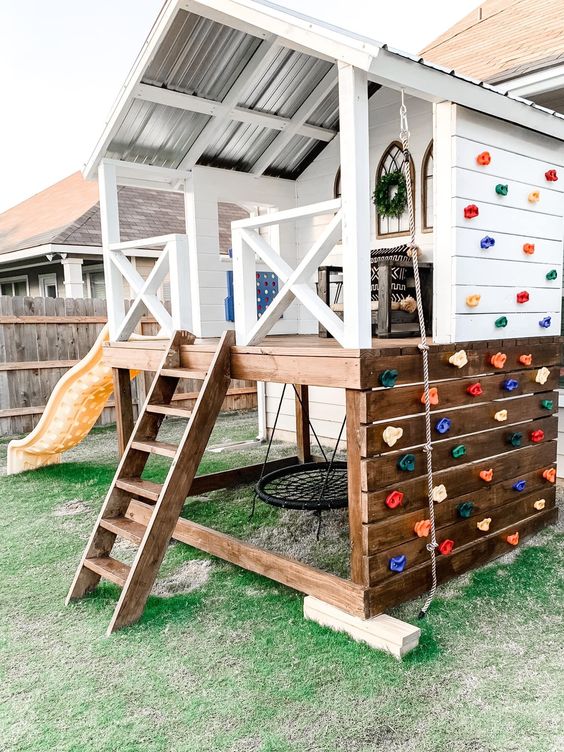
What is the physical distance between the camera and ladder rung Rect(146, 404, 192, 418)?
145 inches

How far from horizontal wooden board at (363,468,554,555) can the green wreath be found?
2.58m

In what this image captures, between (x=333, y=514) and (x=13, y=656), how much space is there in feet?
8.69

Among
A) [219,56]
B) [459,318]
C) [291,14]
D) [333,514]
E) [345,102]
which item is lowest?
[333,514]

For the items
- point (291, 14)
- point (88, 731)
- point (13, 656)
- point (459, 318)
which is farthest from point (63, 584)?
point (291, 14)

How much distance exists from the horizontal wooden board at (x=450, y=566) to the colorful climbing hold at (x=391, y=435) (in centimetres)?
72

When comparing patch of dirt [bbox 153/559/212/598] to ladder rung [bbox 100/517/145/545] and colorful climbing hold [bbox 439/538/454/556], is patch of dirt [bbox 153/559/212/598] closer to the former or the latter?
ladder rung [bbox 100/517/145/545]

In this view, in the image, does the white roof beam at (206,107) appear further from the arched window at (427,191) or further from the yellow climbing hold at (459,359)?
the yellow climbing hold at (459,359)

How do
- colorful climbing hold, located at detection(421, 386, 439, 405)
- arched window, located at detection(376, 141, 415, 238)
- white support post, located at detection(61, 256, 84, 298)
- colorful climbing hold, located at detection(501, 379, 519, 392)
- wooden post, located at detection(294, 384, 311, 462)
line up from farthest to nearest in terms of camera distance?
white support post, located at detection(61, 256, 84, 298) < wooden post, located at detection(294, 384, 311, 462) < arched window, located at detection(376, 141, 415, 238) < colorful climbing hold, located at detection(501, 379, 519, 392) < colorful climbing hold, located at detection(421, 386, 439, 405)

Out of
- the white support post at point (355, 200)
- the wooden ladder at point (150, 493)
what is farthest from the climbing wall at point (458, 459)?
the wooden ladder at point (150, 493)

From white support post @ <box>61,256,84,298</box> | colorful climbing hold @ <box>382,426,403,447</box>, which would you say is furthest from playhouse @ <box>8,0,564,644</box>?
white support post @ <box>61,256,84,298</box>

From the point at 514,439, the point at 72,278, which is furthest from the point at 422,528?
the point at 72,278

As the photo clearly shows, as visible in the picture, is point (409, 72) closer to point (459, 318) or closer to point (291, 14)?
point (291, 14)

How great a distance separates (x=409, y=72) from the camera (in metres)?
3.08

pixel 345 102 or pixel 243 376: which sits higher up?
pixel 345 102
